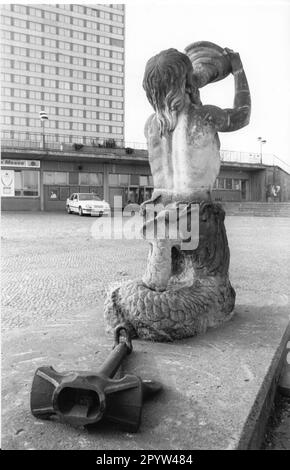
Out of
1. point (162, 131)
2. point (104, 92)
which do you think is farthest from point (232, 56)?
point (104, 92)

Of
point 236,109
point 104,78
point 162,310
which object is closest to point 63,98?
point 104,78

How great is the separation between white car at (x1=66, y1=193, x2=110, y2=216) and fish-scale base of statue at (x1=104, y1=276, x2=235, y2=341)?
18424mm

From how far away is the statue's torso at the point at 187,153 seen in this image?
8.52 ft

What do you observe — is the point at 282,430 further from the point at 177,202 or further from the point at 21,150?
the point at 21,150

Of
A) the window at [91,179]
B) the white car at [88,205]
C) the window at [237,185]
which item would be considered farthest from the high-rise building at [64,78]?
the window at [237,185]

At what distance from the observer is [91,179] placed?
86.7 feet

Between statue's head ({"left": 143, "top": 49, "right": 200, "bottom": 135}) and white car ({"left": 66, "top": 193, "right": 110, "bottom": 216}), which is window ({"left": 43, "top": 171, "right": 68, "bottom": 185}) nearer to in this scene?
white car ({"left": 66, "top": 193, "right": 110, "bottom": 216})

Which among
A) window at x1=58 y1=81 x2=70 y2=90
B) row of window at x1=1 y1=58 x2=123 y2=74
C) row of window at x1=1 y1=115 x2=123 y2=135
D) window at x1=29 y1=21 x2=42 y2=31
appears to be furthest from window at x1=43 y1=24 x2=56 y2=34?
row of window at x1=1 y1=115 x2=123 y2=135

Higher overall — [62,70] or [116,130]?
[62,70]

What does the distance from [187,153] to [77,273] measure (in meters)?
3.44

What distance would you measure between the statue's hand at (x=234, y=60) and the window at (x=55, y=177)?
2374 centimetres

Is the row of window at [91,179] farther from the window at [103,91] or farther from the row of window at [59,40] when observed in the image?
the window at [103,91]

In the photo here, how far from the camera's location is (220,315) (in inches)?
107

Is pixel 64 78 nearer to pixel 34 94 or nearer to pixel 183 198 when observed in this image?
pixel 34 94
